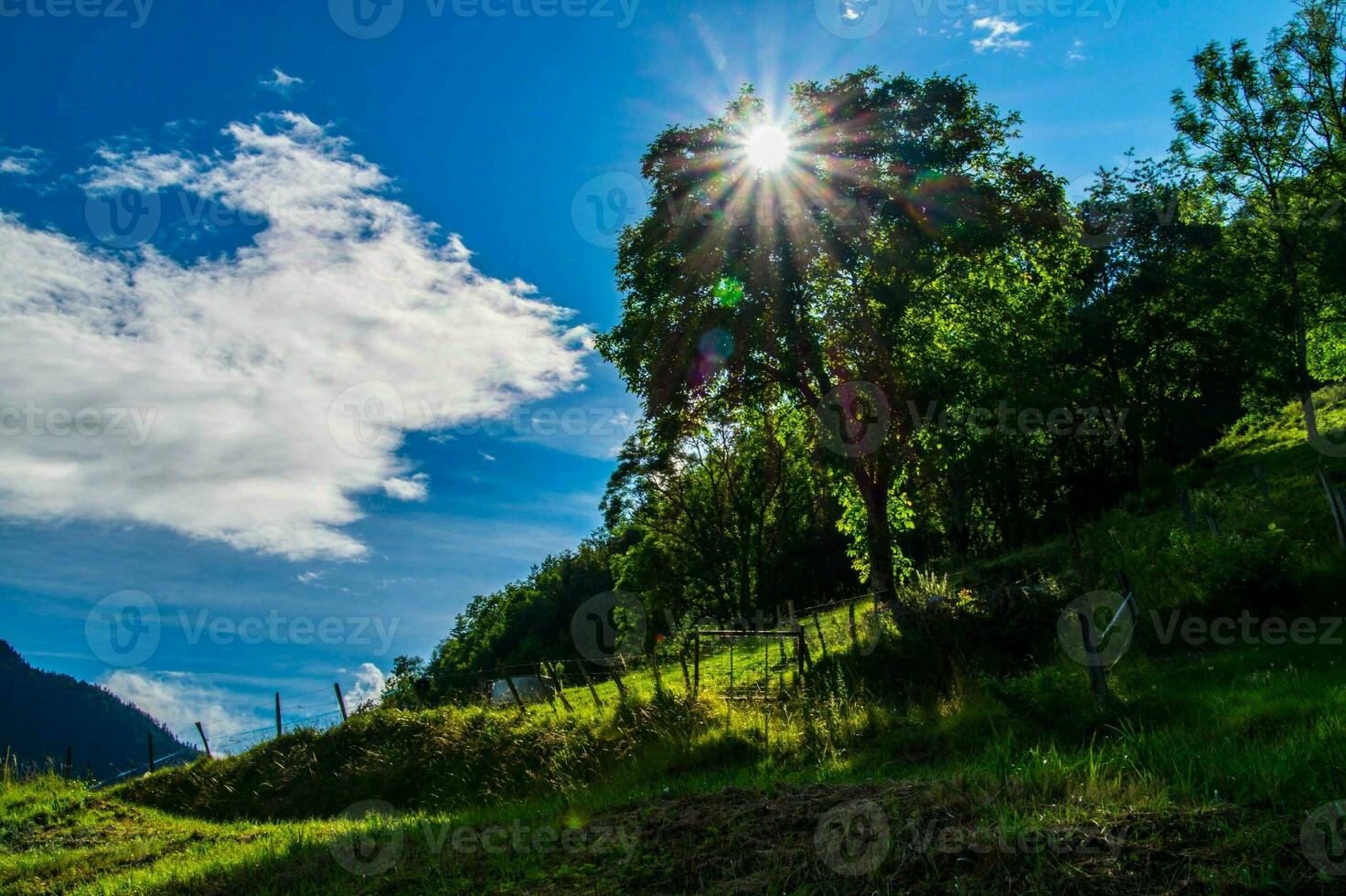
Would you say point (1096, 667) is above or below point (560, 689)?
below

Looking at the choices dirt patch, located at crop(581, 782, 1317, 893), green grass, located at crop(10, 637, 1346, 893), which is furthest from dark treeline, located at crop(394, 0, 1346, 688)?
dirt patch, located at crop(581, 782, 1317, 893)

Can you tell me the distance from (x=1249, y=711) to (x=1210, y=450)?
3250cm

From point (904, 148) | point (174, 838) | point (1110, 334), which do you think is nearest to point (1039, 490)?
point (1110, 334)

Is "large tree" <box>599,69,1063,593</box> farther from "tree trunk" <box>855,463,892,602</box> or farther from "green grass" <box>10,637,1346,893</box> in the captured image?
"green grass" <box>10,637,1346,893</box>

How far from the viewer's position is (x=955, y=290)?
26.6 m

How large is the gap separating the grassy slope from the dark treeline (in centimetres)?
742

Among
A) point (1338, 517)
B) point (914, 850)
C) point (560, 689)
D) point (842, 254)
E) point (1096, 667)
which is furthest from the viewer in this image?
point (842, 254)

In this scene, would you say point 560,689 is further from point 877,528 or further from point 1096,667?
point 1096,667

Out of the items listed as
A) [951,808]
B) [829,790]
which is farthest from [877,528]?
[951,808]

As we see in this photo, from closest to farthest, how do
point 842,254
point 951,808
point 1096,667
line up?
point 951,808 < point 1096,667 < point 842,254

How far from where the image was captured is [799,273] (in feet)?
81.9

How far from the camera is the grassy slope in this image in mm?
5652

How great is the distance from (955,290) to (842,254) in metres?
4.10

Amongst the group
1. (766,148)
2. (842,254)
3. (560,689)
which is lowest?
(560,689)
